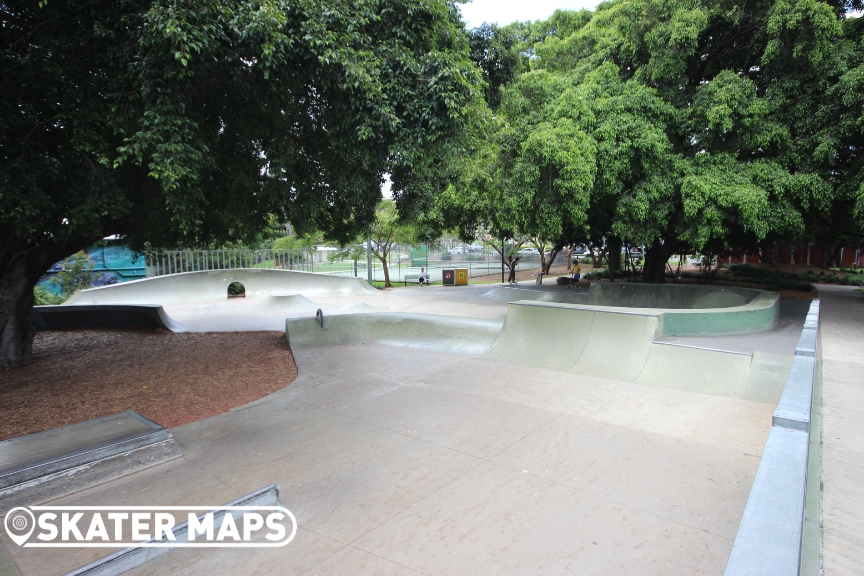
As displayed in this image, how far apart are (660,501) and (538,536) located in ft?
3.53

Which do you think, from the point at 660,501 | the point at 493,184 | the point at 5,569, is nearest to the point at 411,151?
the point at 660,501

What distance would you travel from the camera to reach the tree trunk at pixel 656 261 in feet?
54.3

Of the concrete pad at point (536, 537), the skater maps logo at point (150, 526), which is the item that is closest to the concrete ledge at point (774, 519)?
the concrete pad at point (536, 537)

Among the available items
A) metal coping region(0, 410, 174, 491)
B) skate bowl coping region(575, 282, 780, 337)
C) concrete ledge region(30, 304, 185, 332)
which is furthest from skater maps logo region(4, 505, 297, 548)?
concrete ledge region(30, 304, 185, 332)

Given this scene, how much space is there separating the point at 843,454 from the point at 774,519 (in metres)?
3.34

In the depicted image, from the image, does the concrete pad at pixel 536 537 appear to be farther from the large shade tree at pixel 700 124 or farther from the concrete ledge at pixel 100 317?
the concrete ledge at pixel 100 317

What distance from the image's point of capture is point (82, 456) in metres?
3.76

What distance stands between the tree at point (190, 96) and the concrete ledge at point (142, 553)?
2983 mm

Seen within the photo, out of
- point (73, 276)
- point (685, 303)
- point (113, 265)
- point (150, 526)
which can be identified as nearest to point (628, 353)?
point (150, 526)

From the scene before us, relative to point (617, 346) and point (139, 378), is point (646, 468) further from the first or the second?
point (139, 378)

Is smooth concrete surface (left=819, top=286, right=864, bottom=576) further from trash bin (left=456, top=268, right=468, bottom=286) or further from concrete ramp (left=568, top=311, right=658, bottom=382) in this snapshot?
trash bin (left=456, top=268, right=468, bottom=286)

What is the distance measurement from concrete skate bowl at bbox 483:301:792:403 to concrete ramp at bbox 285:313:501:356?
544 millimetres

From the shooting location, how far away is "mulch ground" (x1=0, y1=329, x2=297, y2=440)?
5.37 metres

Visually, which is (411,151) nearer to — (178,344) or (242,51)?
(242,51)
